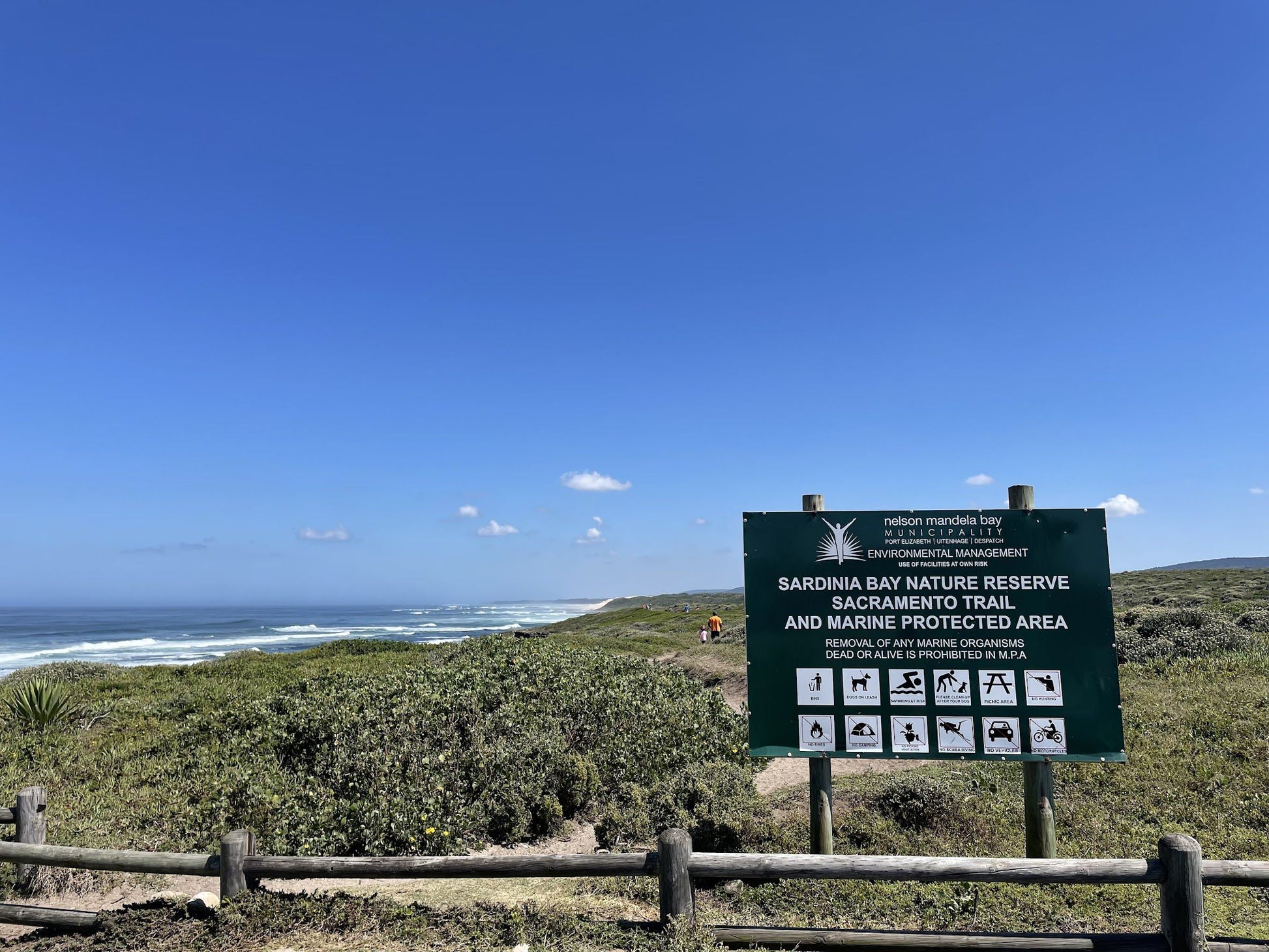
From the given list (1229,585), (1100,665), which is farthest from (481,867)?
(1229,585)

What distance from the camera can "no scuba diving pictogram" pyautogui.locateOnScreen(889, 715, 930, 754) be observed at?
18.6ft

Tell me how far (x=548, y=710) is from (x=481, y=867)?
5.86 m

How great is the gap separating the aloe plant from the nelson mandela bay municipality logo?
15.6m

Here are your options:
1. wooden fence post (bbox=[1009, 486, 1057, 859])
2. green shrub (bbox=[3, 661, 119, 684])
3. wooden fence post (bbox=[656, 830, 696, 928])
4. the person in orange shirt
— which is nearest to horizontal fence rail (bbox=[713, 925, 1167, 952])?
wooden fence post (bbox=[656, 830, 696, 928])

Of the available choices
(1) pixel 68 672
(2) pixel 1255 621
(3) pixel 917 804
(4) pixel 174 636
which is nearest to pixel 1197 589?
(2) pixel 1255 621

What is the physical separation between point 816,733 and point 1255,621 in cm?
2153

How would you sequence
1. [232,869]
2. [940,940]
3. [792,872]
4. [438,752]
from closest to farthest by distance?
[940,940] → [792,872] → [232,869] → [438,752]

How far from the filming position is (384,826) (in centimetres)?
723

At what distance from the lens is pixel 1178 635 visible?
58.5ft

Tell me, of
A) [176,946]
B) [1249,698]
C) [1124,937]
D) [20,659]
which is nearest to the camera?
[1124,937]

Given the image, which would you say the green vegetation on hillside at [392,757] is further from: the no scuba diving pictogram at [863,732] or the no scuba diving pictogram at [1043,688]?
the no scuba diving pictogram at [1043,688]

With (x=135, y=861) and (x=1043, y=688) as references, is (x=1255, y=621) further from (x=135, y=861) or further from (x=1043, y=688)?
(x=135, y=861)

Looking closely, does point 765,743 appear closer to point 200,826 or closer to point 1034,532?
point 1034,532

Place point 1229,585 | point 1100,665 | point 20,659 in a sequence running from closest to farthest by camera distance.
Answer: point 1100,665, point 1229,585, point 20,659
